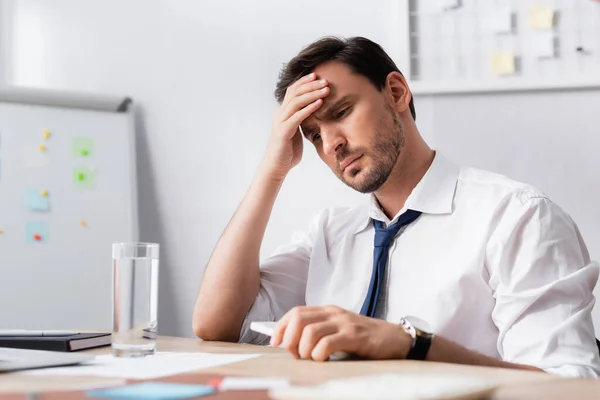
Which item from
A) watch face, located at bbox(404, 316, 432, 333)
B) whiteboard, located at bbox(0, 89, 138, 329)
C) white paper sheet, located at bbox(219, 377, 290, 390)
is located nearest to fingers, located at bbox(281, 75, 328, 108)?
watch face, located at bbox(404, 316, 432, 333)

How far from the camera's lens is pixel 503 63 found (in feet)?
7.07

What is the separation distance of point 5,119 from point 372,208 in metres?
1.44

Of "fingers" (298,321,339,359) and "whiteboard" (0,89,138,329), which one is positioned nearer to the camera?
"fingers" (298,321,339,359)

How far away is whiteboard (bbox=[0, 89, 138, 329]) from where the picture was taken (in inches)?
98.0

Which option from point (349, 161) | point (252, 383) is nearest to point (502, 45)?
point (349, 161)

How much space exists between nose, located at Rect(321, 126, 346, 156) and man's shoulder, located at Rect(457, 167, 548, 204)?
0.27 metres

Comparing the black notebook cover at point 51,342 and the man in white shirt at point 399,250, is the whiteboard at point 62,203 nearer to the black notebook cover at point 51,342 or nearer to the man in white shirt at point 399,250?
the man in white shirt at point 399,250

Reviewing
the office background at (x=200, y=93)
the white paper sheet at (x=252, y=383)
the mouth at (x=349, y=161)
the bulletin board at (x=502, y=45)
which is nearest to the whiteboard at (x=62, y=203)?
the office background at (x=200, y=93)

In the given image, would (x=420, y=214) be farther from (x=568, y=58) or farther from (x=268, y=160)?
(x=568, y=58)

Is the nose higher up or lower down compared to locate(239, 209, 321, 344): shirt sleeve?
higher up

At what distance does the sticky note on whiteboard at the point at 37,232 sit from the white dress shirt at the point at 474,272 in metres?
1.03

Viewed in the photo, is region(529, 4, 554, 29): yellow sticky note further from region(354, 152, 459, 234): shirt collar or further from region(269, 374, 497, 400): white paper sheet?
region(269, 374, 497, 400): white paper sheet

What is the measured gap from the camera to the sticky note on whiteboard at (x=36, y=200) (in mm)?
2527

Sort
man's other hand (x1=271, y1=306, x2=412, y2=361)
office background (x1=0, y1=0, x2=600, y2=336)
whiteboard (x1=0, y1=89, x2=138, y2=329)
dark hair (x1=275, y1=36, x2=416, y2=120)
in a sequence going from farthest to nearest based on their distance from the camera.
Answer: whiteboard (x1=0, y1=89, x2=138, y2=329) → office background (x1=0, y1=0, x2=600, y2=336) → dark hair (x1=275, y1=36, x2=416, y2=120) → man's other hand (x1=271, y1=306, x2=412, y2=361)
